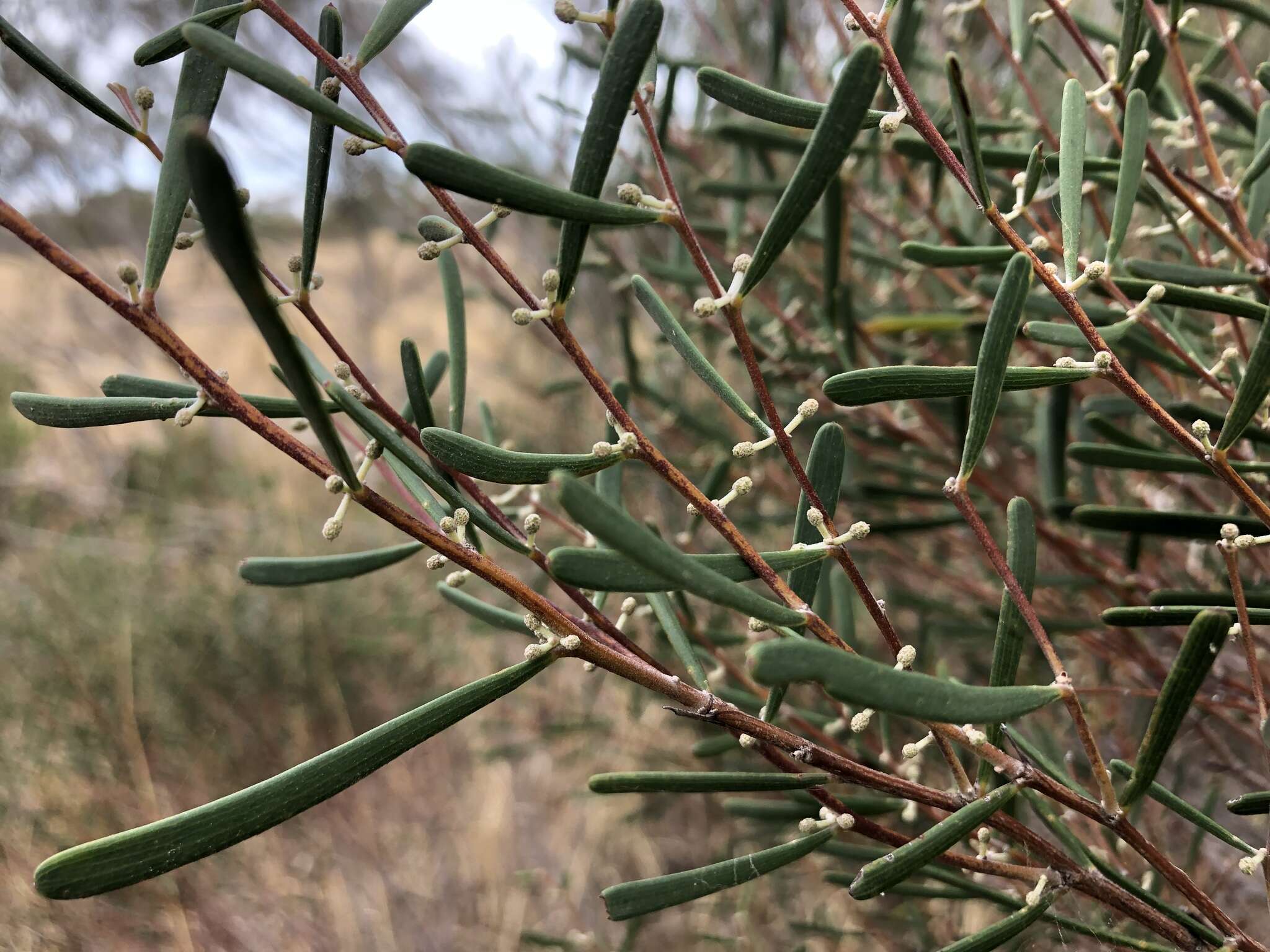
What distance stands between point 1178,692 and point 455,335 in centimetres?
36

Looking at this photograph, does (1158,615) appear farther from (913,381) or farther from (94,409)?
(94,409)

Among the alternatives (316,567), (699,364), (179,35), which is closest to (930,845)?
(699,364)

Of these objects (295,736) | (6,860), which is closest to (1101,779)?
(6,860)

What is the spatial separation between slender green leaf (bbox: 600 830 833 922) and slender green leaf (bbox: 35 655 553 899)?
11 cm

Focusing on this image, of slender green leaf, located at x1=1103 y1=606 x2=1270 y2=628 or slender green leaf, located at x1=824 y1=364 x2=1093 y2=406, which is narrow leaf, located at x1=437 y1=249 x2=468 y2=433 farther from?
slender green leaf, located at x1=1103 y1=606 x2=1270 y2=628

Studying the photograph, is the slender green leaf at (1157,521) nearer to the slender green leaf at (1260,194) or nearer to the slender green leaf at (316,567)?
the slender green leaf at (1260,194)

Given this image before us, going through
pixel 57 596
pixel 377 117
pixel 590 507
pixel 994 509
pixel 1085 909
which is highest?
pixel 377 117

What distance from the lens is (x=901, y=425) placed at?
874mm

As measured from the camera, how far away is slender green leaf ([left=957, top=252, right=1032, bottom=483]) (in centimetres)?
28

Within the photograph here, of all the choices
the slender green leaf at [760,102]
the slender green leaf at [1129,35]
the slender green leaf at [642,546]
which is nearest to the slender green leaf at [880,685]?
the slender green leaf at [642,546]

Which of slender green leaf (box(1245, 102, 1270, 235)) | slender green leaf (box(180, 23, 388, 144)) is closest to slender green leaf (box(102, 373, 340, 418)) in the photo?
slender green leaf (box(180, 23, 388, 144))

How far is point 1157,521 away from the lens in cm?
41

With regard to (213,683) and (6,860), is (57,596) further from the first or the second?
(6,860)

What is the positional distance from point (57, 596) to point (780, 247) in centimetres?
258
